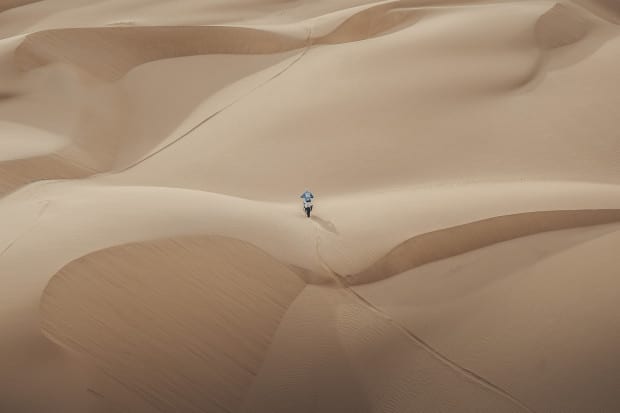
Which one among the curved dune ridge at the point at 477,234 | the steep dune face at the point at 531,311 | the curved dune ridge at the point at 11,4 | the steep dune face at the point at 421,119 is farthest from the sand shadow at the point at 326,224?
the curved dune ridge at the point at 11,4

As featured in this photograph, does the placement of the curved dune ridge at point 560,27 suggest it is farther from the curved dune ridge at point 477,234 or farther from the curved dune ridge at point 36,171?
the curved dune ridge at point 36,171

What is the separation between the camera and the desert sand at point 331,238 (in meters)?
3.74

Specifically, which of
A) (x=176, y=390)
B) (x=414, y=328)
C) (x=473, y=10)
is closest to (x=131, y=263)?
(x=176, y=390)

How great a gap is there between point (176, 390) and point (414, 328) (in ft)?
4.78

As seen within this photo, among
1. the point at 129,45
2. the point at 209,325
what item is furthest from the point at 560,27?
the point at 209,325

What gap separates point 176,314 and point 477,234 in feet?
7.15

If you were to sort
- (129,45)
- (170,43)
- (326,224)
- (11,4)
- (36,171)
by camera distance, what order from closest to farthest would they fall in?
(326,224)
(36,171)
(129,45)
(170,43)
(11,4)

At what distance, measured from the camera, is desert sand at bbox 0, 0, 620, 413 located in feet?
12.3

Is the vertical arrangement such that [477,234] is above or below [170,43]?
below

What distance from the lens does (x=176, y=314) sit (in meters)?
3.92

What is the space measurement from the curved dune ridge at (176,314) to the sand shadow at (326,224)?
62cm

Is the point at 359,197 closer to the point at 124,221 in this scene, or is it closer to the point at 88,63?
the point at 124,221

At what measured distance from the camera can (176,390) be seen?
369 centimetres

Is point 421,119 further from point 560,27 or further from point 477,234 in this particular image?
point 560,27
